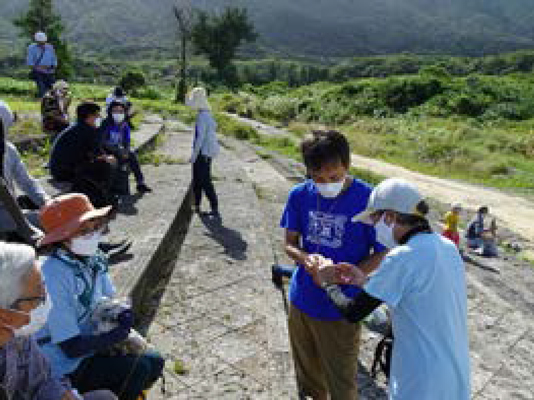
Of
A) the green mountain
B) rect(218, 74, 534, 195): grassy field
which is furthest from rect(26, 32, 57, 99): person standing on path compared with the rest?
the green mountain

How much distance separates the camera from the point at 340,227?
2.77 metres

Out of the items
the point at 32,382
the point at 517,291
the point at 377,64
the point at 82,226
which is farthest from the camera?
the point at 377,64

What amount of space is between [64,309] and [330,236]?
1.36 meters

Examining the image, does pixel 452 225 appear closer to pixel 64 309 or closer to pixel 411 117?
pixel 64 309

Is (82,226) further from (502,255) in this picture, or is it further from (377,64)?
(377,64)

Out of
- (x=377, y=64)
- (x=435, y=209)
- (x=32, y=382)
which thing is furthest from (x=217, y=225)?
(x=377, y=64)

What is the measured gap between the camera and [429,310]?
2043mm

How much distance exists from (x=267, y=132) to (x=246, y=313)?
1920 centimetres

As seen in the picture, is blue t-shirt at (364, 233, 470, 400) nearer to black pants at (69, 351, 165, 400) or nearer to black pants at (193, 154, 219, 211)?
black pants at (69, 351, 165, 400)

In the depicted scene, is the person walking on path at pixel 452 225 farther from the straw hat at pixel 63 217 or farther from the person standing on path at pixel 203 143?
the straw hat at pixel 63 217

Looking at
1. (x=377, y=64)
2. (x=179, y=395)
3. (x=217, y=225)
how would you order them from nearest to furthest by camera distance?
(x=179, y=395), (x=217, y=225), (x=377, y=64)

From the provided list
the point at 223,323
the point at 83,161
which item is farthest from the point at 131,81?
the point at 223,323

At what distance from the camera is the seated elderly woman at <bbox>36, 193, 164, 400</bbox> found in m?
2.40

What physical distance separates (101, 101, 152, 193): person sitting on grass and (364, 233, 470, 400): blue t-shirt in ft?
16.2
